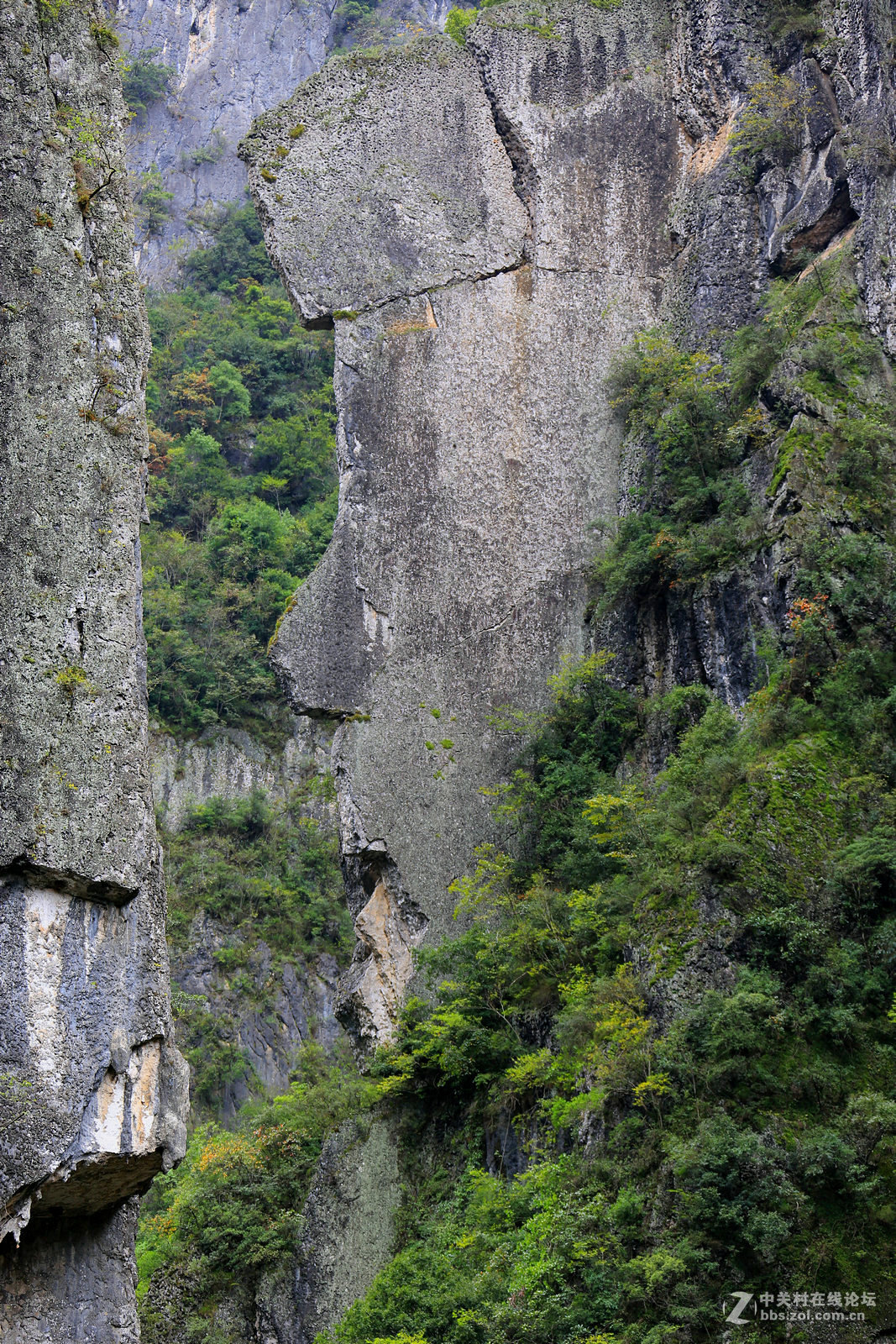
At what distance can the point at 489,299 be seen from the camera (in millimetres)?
16219

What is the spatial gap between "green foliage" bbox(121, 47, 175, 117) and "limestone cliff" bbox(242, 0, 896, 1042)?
27.8m

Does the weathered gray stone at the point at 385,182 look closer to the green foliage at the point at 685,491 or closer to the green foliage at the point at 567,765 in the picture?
the green foliage at the point at 685,491

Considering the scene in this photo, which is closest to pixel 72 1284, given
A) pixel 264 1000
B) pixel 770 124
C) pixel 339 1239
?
pixel 339 1239

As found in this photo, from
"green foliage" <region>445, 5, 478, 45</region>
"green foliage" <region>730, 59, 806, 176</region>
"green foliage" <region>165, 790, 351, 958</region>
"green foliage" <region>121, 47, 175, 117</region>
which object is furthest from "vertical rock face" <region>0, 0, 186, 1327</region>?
"green foliage" <region>121, 47, 175, 117</region>

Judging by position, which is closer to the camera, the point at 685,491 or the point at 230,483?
the point at 685,491

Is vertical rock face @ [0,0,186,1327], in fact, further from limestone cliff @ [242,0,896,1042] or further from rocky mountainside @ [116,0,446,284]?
rocky mountainside @ [116,0,446,284]

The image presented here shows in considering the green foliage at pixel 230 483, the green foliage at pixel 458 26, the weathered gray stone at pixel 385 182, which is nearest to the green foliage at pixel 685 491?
the weathered gray stone at pixel 385 182

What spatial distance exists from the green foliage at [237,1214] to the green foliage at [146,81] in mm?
36810

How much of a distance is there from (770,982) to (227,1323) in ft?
23.3

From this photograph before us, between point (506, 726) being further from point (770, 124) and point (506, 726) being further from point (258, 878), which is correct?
point (258, 878)

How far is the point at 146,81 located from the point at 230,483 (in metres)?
20.3

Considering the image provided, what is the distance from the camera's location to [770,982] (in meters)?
8.72

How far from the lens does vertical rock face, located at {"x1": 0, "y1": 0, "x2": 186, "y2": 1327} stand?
308 inches

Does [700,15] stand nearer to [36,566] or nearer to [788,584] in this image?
[788,584]
